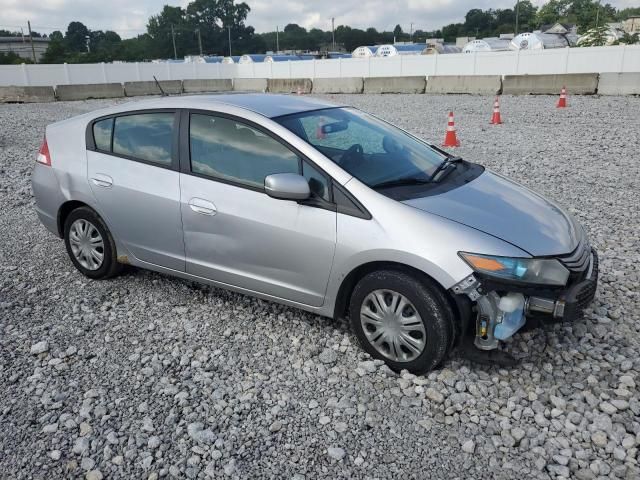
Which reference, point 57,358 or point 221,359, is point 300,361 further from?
point 57,358

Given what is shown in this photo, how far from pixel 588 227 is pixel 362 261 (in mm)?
3813

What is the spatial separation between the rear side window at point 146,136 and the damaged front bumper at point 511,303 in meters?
2.48

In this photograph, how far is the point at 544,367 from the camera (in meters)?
3.50

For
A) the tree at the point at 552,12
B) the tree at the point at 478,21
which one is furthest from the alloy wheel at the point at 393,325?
the tree at the point at 478,21

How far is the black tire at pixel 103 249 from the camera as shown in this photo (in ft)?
15.3

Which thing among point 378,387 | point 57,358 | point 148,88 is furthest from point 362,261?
point 148,88

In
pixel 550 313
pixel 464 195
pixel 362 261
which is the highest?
pixel 464 195

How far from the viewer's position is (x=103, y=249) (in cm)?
474

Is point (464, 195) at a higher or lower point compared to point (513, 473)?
higher

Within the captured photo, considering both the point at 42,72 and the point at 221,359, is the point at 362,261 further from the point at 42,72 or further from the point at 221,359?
the point at 42,72

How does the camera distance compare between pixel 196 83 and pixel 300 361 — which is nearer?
pixel 300 361

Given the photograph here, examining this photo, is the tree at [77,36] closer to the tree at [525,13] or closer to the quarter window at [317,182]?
the tree at [525,13]

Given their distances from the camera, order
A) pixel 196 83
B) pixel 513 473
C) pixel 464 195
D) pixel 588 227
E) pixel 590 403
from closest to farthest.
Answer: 1. pixel 513 473
2. pixel 590 403
3. pixel 464 195
4. pixel 588 227
5. pixel 196 83

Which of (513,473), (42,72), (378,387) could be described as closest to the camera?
(513,473)
